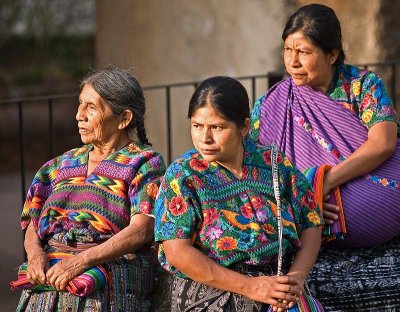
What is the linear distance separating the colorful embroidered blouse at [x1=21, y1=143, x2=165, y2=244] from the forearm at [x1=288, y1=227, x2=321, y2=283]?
577 millimetres

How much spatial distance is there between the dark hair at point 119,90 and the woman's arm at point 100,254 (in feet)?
1.46

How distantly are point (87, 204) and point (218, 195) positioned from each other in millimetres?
609

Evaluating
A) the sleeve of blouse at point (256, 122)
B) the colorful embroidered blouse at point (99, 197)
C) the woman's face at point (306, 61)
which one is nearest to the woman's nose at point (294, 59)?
the woman's face at point (306, 61)

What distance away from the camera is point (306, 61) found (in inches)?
170

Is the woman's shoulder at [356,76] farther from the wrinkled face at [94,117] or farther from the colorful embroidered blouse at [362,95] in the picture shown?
the wrinkled face at [94,117]

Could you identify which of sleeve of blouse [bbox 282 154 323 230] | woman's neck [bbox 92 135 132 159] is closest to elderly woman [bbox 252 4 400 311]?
sleeve of blouse [bbox 282 154 323 230]

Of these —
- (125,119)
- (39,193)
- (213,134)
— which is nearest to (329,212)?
(213,134)

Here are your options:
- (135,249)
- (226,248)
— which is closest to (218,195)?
(226,248)

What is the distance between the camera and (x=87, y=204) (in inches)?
157

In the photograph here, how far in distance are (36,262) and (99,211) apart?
0.30 meters

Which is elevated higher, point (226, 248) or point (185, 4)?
point (185, 4)

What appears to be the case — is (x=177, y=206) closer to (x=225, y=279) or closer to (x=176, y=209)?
(x=176, y=209)

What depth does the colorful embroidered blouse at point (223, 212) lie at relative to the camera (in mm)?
3578

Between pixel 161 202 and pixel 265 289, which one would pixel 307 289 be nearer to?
pixel 265 289
